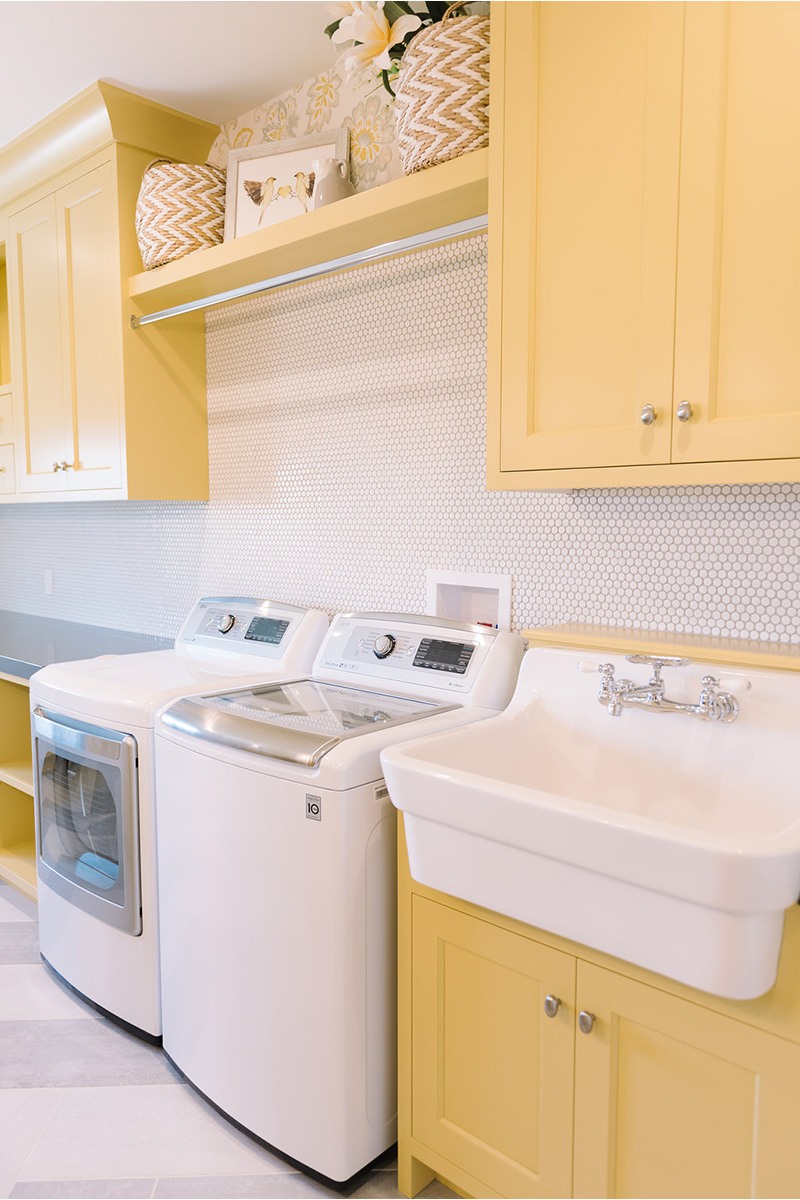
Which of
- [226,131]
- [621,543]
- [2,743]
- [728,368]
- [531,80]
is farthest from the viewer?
[2,743]

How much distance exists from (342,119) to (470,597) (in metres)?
1.33

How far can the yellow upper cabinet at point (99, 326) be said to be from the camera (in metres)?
2.47

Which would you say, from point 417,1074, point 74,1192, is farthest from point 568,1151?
point 74,1192

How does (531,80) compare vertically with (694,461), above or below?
above

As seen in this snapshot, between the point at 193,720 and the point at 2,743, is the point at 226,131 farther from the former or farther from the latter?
the point at 2,743

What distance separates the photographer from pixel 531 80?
1440mm

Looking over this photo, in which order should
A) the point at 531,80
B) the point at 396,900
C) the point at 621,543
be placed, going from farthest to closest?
the point at 621,543 → the point at 396,900 → the point at 531,80

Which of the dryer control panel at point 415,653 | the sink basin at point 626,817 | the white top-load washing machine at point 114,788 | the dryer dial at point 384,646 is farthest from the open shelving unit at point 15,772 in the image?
the sink basin at point 626,817

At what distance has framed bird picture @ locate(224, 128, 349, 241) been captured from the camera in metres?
2.17

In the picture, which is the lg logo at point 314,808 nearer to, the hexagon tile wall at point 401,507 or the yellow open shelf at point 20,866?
the hexagon tile wall at point 401,507

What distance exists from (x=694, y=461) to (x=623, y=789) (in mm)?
611

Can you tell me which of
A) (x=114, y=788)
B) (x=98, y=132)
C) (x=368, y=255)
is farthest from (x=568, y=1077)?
(x=98, y=132)

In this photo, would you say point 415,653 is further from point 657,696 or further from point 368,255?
point 368,255

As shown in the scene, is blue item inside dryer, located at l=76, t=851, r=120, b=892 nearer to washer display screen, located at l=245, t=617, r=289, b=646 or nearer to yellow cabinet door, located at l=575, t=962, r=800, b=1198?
washer display screen, located at l=245, t=617, r=289, b=646
